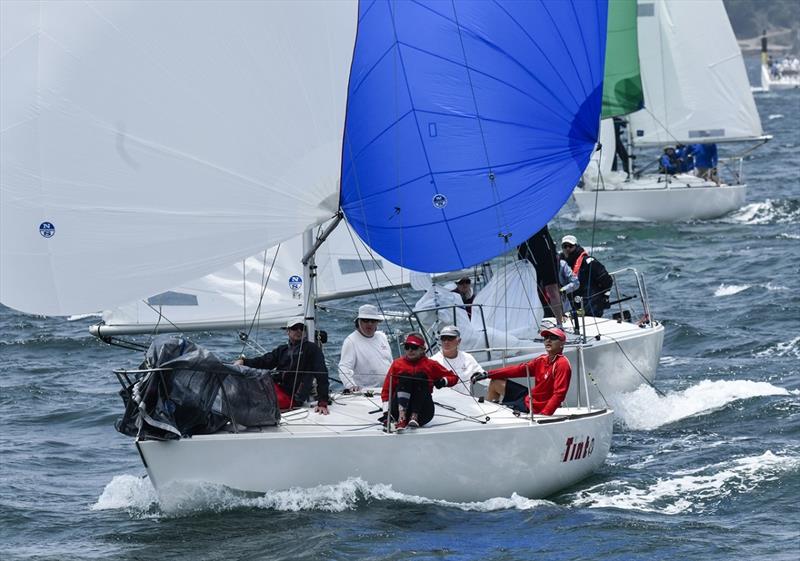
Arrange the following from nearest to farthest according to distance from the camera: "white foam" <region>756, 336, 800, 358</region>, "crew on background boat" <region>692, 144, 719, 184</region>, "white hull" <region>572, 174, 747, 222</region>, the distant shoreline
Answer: "white foam" <region>756, 336, 800, 358</region> → "white hull" <region>572, 174, 747, 222</region> → "crew on background boat" <region>692, 144, 719, 184</region> → the distant shoreline

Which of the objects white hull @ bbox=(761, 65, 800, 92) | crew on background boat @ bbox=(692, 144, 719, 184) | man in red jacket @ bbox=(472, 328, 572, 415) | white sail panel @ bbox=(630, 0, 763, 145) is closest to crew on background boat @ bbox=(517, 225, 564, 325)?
man in red jacket @ bbox=(472, 328, 572, 415)

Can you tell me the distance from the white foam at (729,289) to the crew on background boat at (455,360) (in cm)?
1142

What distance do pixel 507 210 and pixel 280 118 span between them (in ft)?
9.27

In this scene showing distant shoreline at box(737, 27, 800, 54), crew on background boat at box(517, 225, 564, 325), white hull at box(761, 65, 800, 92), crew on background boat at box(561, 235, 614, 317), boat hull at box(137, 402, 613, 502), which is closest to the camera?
boat hull at box(137, 402, 613, 502)

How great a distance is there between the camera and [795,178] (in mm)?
39219

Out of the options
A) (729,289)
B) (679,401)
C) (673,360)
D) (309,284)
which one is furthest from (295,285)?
(729,289)

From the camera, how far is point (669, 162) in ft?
109

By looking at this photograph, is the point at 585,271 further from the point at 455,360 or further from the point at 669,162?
the point at 669,162

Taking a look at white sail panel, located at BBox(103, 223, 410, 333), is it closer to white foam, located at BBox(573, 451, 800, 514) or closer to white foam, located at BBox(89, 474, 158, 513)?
white foam, located at BBox(89, 474, 158, 513)

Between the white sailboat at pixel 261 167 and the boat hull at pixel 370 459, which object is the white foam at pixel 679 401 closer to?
the white sailboat at pixel 261 167

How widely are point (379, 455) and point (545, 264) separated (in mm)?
4720

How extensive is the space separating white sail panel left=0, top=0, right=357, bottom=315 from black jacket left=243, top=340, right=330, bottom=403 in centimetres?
114

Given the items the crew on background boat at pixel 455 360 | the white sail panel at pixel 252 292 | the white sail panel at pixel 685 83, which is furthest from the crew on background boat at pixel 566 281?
the white sail panel at pixel 685 83

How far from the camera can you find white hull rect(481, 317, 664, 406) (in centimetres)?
1576
